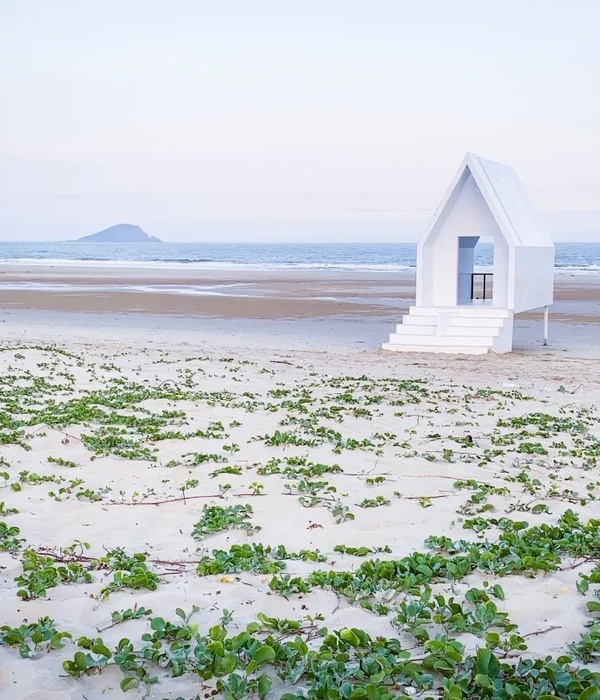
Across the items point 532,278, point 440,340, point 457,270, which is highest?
point 457,270

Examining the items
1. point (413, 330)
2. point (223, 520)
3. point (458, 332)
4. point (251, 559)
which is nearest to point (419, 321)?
point (413, 330)

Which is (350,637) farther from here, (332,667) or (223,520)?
(223,520)

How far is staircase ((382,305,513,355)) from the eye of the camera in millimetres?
16562

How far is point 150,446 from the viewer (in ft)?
25.5

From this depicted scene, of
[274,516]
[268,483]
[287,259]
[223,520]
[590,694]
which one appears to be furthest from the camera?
[287,259]

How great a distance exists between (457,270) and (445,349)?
1.87 metres

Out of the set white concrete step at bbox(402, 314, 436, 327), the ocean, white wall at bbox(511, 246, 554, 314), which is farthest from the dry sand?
the ocean

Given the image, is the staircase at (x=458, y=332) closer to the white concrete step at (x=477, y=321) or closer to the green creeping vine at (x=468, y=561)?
the white concrete step at (x=477, y=321)

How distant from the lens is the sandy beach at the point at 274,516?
3.83 metres

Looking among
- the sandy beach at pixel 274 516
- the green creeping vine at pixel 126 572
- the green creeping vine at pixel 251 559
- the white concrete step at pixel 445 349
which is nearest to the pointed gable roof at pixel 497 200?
the white concrete step at pixel 445 349

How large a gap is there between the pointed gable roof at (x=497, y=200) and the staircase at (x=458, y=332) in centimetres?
153

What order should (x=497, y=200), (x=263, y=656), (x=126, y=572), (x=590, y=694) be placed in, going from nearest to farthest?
(x=590, y=694)
(x=263, y=656)
(x=126, y=572)
(x=497, y=200)

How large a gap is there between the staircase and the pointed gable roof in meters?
1.53

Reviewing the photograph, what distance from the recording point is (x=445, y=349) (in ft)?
54.6
